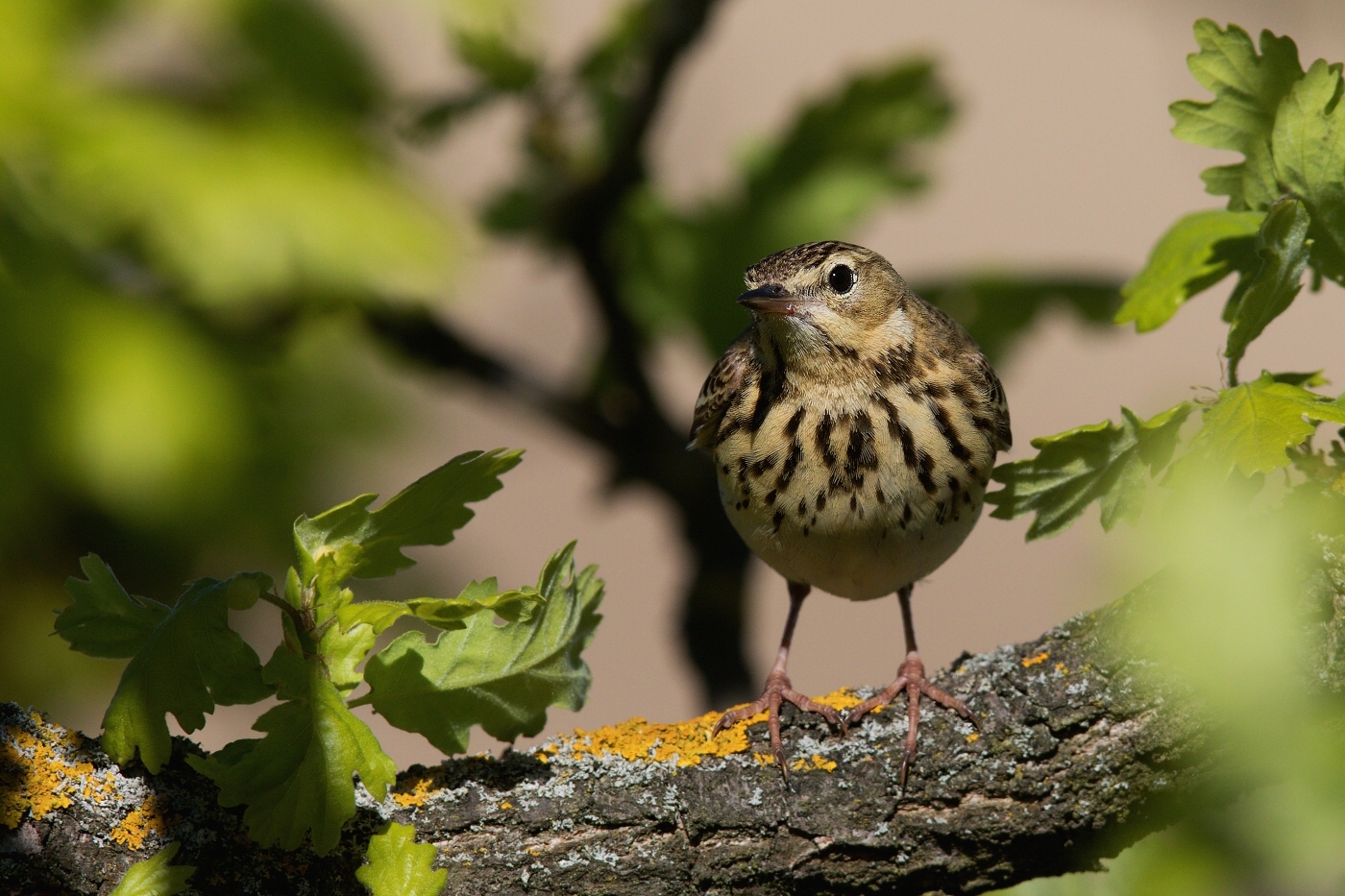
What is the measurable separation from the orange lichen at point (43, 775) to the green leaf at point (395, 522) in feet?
1.94

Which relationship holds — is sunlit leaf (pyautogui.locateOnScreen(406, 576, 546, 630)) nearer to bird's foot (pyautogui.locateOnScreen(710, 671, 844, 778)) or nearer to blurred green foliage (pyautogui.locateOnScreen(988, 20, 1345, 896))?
bird's foot (pyautogui.locateOnScreen(710, 671, 844, 778))

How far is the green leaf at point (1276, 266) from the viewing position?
6.86 ft

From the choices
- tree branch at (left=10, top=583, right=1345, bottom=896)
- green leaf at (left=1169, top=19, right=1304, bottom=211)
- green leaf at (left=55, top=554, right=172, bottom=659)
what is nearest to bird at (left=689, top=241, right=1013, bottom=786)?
tree branch at (left=10, top=583, right=1345, bottom=896)

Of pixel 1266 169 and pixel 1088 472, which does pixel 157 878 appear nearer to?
pixel 1088 472

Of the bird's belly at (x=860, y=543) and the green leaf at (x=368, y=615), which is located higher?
the bird's belly at (x=860, y=543)

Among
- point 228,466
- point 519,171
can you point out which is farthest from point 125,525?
point 519,171

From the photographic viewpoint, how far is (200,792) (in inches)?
91.1

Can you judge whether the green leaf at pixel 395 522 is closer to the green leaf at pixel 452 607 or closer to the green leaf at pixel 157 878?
the green leaf at pixel 452 607

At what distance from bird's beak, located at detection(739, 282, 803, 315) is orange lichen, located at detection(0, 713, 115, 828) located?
1.72 m

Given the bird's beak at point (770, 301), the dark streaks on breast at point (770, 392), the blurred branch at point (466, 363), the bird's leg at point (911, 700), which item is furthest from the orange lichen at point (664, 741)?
the blurred branch at point (466, 363)

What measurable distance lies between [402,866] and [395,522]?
1.78 feet

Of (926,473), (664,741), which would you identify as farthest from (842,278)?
(664,741)

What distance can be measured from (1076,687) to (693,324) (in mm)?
2673

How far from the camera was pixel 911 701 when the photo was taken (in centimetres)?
272
